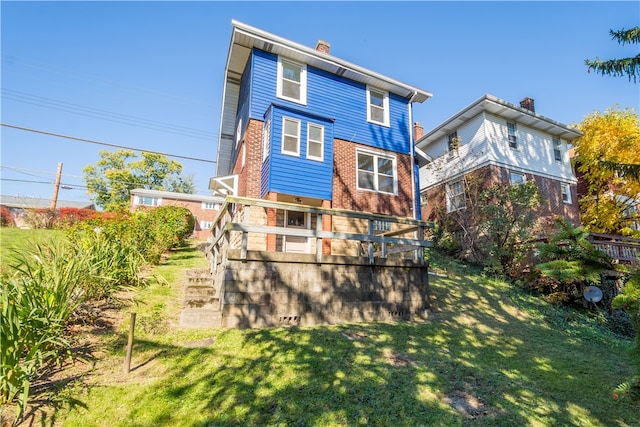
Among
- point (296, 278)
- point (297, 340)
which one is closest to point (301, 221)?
point (296, 278)

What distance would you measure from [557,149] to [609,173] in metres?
3.02

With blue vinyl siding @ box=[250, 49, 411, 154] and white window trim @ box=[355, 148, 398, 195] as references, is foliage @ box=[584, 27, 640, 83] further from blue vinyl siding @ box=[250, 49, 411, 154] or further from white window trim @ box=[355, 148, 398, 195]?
white window trim @ box=[355, 148, 398, 195]

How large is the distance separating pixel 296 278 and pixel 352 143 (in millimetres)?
8100

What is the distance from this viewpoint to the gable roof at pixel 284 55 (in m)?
12.4

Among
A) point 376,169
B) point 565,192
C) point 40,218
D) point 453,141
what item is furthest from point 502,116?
point 40,218

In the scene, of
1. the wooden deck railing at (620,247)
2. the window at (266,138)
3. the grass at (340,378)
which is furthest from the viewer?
the wooden deck railing at (620,247)

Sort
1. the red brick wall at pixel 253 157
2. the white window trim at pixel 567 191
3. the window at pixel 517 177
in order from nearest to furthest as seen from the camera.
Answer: the red brick wall at pixel 253 157 → the window at pixel 517 177 → the white window trim at pixel 567 191

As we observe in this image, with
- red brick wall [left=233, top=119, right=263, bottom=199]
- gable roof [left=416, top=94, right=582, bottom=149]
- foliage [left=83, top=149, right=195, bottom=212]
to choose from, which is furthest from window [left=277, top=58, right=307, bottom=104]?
foliage [left=83, top=149, right=195, bottom=212]

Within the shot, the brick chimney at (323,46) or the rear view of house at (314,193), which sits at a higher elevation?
the brick chimney at (323,46)

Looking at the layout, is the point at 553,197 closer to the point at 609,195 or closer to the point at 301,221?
the point at 609,195

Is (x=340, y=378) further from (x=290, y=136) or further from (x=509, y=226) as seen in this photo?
(x=509, y=226)

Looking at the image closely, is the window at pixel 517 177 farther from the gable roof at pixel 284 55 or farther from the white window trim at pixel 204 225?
the white window trim at pixel 204 225

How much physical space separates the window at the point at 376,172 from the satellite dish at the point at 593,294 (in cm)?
757

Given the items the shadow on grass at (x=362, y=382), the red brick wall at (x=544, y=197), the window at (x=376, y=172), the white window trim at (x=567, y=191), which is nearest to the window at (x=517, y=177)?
the red brick wall at (x=544, y=197)
